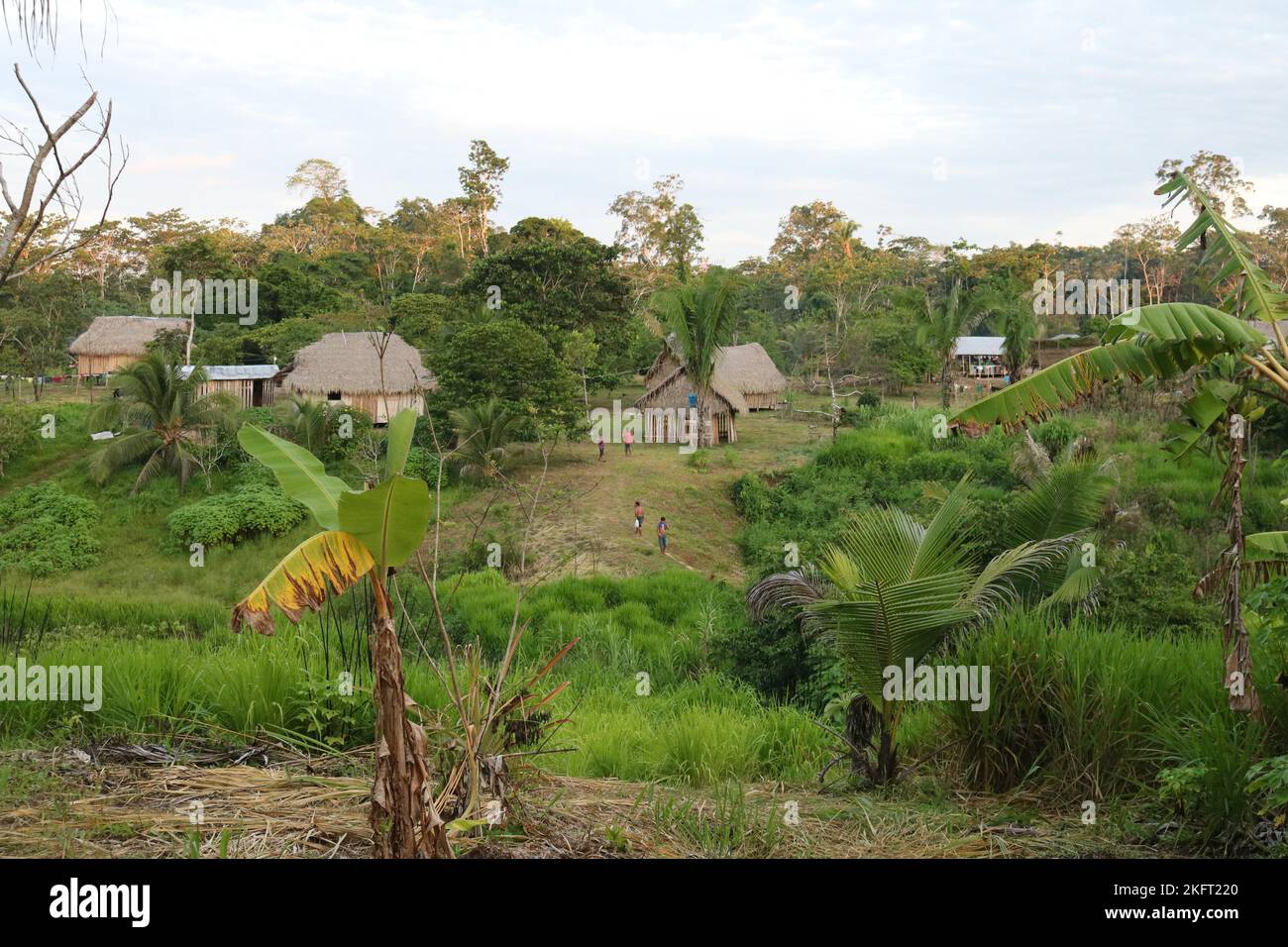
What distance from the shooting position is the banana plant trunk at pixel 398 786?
2916mm

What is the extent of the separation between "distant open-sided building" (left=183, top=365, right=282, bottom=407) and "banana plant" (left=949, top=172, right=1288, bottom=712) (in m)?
25.5

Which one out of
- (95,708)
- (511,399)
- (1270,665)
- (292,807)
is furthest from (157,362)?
(1270,665)

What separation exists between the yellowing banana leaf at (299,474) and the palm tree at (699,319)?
18656mm

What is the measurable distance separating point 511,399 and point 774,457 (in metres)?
6.08

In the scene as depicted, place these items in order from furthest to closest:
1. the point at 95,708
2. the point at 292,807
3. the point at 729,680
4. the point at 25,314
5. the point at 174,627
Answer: the point at 25,314 → the point at 174,627 → the point at 729,680 → the point at 95,708 → the point at 292,807

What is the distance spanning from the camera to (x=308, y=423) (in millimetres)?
21188

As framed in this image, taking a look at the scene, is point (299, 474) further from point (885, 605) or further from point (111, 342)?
point (111, 342)

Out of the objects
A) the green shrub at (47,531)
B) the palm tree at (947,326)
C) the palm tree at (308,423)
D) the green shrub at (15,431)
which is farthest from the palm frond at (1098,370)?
the green shrub at (15,431)

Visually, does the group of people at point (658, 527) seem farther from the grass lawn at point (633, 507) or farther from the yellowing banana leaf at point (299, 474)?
the yellowing banana leaf at point (299, 474)

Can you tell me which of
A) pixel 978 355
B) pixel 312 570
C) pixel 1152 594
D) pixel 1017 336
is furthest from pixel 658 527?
pixel 978 355

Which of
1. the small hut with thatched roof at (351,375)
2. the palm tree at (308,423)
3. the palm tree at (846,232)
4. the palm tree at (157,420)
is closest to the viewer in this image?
the palm tree at (157,420)

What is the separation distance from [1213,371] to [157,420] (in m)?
21.0

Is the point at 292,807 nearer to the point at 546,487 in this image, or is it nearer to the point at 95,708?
the point at 95,708
